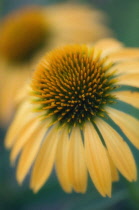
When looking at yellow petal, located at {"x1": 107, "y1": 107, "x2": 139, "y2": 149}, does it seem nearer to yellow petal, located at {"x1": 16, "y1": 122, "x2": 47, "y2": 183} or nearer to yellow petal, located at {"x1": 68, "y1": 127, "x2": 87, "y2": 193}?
yellow petal, located at {"x1": 68, "y1": 127, "x2": 87, "y2": 193}

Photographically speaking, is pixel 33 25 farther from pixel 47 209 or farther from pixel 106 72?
pixel 47 209

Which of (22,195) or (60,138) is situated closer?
(60,138)

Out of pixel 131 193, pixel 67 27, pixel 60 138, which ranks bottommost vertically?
pixel 131 193

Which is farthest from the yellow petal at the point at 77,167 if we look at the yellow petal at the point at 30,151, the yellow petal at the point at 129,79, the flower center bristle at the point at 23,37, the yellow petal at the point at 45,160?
the flower center bristle at the point at 23,37

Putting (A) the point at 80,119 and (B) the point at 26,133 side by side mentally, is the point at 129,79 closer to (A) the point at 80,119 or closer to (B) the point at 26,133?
(A) the point at 80,119

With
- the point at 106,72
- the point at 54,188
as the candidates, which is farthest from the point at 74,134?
the point at 54,188

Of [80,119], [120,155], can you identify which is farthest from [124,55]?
[120,155]
